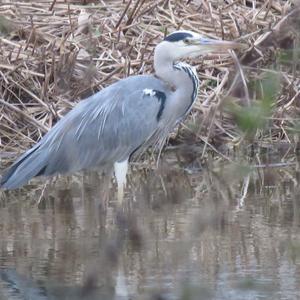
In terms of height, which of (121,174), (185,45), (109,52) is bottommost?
(121,174)

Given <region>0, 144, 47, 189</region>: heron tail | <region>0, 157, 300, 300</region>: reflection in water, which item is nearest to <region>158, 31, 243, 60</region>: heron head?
<region>0, 157, 300, 300</region>: reflection in water

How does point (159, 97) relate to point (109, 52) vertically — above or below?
below

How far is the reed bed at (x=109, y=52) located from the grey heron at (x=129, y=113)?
1.12 meters

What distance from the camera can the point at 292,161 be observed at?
8852 millimetres

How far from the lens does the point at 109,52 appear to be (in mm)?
10367

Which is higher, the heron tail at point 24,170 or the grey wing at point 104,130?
the grey wing at point 104,130

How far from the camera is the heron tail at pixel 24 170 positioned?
6.90 metres

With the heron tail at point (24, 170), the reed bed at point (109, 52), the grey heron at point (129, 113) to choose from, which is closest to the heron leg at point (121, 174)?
the grey heron at point (129, 113)

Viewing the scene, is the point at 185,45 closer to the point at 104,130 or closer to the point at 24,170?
the point at 104,130

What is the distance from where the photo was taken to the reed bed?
9.34 metres

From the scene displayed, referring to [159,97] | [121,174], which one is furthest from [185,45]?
[121,174]

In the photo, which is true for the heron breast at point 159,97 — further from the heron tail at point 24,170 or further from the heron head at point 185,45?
the heron tail at point 24,170

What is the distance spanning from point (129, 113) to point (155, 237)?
1654 millimetres

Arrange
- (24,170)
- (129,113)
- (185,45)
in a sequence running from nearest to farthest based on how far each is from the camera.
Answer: (24,170)
(185,45)
(129,113)
